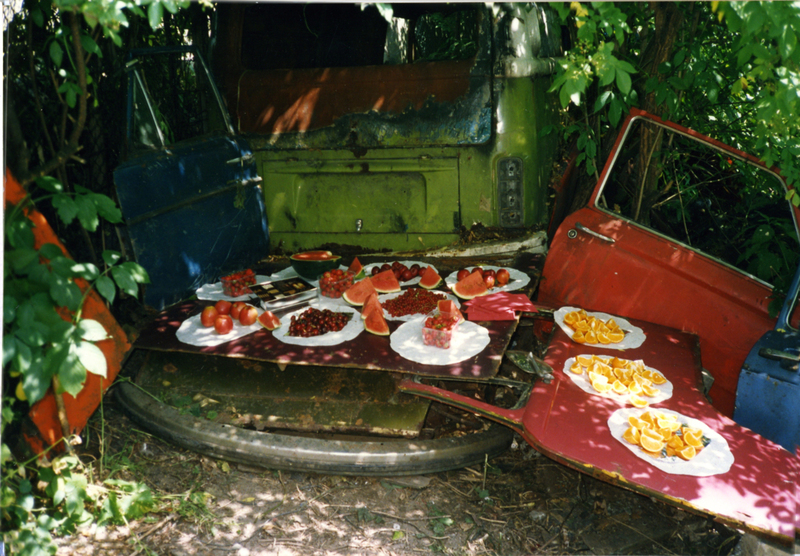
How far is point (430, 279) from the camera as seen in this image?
4.48 meters

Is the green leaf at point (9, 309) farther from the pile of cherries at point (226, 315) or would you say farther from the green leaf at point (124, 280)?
the pile of cherries at point (226, 315)

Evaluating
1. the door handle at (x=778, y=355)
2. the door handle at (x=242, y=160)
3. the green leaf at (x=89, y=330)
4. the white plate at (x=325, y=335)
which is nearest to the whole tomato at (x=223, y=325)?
the white plate at (x=325, y=335)

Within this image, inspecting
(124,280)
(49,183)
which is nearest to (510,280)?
(124,280)

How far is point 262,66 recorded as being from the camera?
A: 219 inches

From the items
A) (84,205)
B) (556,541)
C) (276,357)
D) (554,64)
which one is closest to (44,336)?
(84,205)

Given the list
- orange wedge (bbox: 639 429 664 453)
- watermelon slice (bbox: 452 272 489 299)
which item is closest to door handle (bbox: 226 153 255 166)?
watermelon slice (bbox: 452 272 489 299)

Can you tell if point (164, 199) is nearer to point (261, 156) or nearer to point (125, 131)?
point (125, 131)

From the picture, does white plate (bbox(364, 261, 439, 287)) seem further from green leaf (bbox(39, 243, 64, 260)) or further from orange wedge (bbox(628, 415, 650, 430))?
green leaf (bbox(39, 243, 64, 260))

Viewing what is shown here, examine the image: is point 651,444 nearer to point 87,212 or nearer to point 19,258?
point 87,212

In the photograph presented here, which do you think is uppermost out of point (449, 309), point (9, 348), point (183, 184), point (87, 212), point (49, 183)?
point (49, 183)

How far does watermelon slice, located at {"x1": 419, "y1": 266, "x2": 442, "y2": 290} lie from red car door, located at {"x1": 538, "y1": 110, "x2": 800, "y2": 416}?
0.79 metres

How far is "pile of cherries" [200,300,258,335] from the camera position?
146 inches

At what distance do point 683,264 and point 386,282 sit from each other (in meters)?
2.03

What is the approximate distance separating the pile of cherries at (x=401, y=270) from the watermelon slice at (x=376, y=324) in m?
0.85
